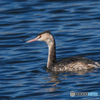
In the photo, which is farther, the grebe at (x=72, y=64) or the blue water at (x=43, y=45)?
the grebe at (x=72, y=64)

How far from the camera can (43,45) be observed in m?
15.7

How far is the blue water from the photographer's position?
1094 cm

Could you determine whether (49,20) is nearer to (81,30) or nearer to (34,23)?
(34,23)

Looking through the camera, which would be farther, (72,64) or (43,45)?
(43,45)

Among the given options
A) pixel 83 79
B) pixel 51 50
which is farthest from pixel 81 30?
pixel 83 79

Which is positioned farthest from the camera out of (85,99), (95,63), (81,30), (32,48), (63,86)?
(81,30)

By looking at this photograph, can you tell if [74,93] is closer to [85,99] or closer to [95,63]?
[85,99]

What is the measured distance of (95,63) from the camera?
1238 centimetres

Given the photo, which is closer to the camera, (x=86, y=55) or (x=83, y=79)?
(x=83, y=79)

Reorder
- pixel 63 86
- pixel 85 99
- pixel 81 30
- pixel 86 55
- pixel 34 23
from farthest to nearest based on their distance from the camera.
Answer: pixel 34 23 < pixel 81 30 < pixel 86 55 < pixel 63 86 < pixel 85 99

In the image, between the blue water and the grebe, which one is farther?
the grebe

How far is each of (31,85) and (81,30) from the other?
6.39 m

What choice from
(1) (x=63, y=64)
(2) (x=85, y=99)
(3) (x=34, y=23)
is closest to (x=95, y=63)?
(1) (x=63, y=64)

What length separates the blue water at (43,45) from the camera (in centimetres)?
1094
